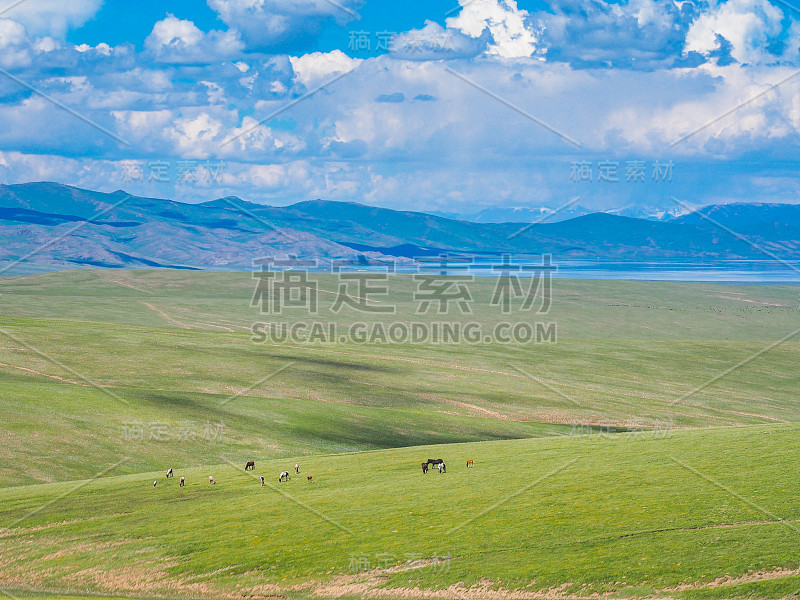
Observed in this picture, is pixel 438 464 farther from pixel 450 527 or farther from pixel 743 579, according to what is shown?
pixel 743 579

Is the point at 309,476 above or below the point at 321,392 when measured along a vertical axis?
below

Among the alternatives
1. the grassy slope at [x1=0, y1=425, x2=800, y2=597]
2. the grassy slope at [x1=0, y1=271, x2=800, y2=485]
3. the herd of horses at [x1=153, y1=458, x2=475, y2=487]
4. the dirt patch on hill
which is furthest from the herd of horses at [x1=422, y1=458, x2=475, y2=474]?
the dirt patch on hill

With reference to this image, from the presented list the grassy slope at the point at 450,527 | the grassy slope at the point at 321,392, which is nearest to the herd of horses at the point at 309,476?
the grassy slope at the point at 450,527

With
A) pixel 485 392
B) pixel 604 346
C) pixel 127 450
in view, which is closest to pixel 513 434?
pixel 485 392

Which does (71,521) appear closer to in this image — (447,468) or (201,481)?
(201,481)

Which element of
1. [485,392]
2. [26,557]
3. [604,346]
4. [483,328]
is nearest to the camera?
[26,557]

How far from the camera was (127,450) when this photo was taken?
56688 millimetres

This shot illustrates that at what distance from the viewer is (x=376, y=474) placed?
156 feet

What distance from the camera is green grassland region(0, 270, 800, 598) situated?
1215 inches

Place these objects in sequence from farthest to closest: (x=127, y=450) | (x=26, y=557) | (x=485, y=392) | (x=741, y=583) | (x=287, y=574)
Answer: (x=485, y=392) → (x=127, y=450) → (x=26, y=557) → (x=287, y=574) → (x=741, y=583)

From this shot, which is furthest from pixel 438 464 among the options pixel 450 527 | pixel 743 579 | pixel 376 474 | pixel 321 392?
pixel 321 392

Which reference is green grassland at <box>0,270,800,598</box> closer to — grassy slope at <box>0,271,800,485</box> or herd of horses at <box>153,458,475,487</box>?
grassy slope at <box>0,271,800,485</box>

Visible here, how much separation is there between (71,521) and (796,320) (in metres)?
180

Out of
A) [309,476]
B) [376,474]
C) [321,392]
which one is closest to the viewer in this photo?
[309,476]
